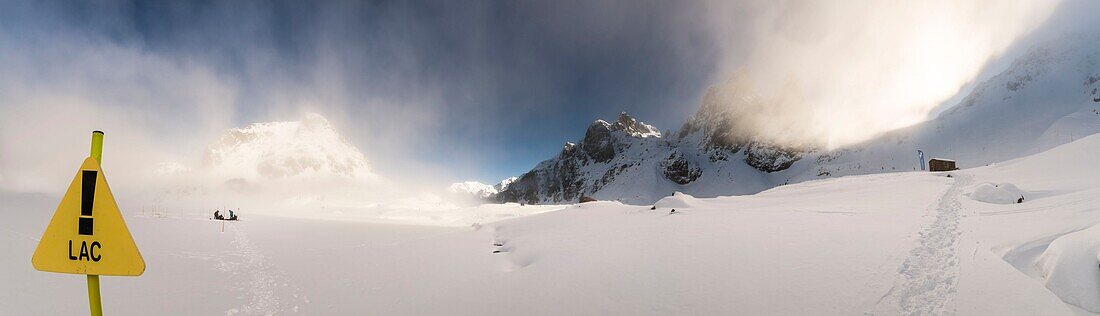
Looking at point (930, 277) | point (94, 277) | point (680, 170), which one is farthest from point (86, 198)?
point (680, 170)

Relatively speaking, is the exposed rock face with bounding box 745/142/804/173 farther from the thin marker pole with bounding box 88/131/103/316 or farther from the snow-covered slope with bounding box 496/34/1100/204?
the thin marker pole with bounding box 88/131/103/316

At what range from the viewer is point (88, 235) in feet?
12.8

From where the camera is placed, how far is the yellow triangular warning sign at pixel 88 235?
385cm

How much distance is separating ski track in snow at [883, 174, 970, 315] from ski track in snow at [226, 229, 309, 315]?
12186 millimetres

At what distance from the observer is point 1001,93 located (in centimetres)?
9169

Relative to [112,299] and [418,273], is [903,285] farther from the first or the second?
[112,299]

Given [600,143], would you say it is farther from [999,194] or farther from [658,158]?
[999,194]

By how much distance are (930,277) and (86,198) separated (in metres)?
14.2

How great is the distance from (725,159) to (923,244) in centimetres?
14472

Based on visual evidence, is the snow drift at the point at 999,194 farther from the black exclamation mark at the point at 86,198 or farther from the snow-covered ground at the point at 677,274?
the black exclamation mark at the point at 86,198

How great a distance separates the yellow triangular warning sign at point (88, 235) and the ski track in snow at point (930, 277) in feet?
37.5

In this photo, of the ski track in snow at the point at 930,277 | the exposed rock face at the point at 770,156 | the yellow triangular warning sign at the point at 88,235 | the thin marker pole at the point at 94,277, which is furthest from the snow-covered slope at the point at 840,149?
the thin marker pole at the point at 94,277

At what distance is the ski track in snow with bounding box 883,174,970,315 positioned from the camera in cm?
677

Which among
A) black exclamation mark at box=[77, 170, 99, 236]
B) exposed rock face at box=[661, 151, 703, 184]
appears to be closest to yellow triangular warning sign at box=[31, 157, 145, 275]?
black exclamation mark at box=[77, 170, 99, 236]
